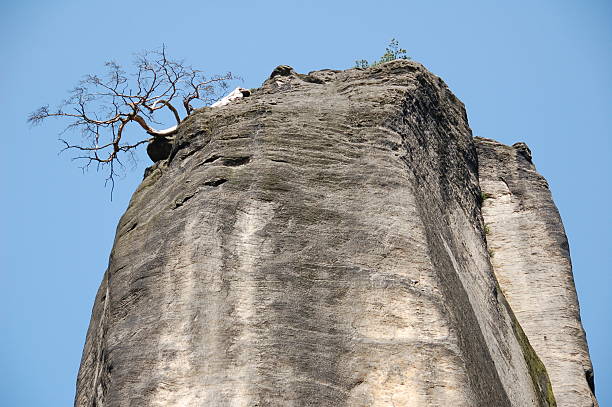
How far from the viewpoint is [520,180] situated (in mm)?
17125

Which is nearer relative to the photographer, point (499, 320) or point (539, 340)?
point (499, 320)

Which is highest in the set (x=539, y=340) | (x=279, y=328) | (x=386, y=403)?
(x=539, y=340)

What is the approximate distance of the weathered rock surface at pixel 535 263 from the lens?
15.0m

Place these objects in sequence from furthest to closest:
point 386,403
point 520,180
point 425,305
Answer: point 520,180 < point 425,305 < point 386,403

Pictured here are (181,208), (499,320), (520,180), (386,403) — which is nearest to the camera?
(386,403)

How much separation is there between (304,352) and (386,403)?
90 cm

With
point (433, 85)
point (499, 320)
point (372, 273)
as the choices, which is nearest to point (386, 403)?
point (372, 273)

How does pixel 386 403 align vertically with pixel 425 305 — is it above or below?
below

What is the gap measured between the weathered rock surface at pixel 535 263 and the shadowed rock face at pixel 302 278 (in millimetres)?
2063

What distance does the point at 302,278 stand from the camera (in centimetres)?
977

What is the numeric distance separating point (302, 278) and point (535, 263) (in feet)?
24.5

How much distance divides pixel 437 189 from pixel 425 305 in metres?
3.50

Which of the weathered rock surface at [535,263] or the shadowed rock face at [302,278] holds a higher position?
the weathered rock surface at [535,263]

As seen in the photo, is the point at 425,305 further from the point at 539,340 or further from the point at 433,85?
the point at 539,340
